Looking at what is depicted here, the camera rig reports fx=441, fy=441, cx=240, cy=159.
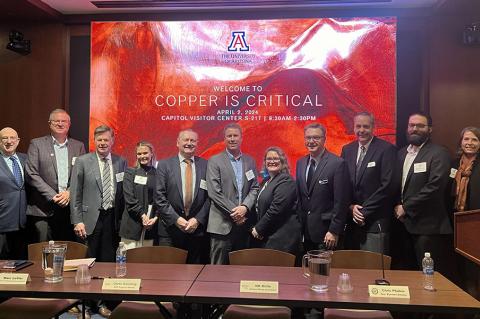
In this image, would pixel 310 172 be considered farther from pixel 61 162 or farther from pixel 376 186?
pixel 61 162

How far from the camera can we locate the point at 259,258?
302 centimetres

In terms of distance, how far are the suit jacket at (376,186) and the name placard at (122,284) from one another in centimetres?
224

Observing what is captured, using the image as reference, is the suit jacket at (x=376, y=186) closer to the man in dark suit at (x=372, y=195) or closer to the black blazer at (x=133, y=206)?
the man in dark suit at (x=372, y=195)

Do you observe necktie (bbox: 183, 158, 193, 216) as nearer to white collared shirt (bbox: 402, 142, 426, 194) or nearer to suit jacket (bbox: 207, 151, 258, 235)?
suit jacket (bbox: 207, 151, 258, 235)

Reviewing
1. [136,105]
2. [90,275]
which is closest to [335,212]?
[90,275]

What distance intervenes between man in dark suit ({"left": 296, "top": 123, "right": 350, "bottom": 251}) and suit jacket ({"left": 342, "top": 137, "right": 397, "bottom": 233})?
0.60 ft

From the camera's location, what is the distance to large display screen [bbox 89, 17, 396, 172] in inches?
177

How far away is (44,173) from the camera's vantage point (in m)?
4.18

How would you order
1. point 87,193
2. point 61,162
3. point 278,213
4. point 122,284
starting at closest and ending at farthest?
point 122,284 → point 278,213 → point 87,193 → point 61,162

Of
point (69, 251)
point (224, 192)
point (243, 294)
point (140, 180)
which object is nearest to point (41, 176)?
point (140, 180)

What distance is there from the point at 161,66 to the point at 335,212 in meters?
2.39

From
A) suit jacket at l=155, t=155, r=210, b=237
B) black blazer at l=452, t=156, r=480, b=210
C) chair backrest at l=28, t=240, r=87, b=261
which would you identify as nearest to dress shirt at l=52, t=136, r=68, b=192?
suit jacket at l=155, t=155, r=210, b=237

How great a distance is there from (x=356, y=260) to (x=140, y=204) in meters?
1.98

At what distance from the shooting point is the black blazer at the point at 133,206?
3947mm
